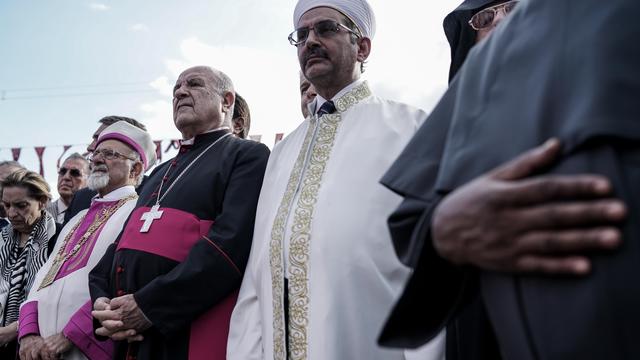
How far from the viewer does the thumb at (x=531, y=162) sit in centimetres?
95

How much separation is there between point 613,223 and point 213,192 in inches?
96.2

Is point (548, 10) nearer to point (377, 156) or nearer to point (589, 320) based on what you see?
point (589, 320)

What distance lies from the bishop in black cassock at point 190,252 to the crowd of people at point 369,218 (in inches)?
0.4

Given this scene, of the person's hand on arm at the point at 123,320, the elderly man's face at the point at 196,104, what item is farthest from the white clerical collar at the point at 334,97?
the person's hand on arm at the point at 123,320

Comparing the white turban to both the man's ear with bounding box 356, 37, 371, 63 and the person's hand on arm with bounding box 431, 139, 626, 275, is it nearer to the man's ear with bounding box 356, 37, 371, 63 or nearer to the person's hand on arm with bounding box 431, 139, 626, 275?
the man's ear with bounding box 356, 37, 371, 63

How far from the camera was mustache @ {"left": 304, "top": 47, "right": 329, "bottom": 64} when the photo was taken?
2.87 meters

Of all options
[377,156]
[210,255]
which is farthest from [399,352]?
[210,255]

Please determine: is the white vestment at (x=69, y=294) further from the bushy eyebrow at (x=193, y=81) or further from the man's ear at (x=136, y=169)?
the bushy eyebrow at (x=193, y=81)

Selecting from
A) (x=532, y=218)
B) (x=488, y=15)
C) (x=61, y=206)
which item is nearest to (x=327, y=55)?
(x=488, y=15)

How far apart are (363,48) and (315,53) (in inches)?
13.1

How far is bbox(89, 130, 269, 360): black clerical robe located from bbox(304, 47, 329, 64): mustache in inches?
25.6

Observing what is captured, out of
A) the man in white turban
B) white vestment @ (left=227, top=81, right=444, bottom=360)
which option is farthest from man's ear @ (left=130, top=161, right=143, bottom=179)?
white vestment @ (left=227, top=81, right=444, bottom=360)

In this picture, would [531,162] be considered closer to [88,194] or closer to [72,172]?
[88,194]

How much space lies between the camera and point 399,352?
2156 millimetres
